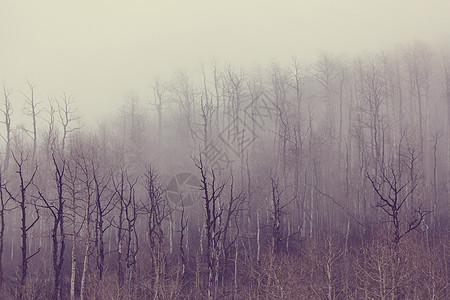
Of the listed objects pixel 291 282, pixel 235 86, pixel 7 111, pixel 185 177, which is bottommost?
pixel 291 282

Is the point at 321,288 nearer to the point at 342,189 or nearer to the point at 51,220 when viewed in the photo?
the point at 342,189

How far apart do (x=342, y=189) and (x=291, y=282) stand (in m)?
22.6

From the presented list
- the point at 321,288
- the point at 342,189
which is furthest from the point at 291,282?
the point at 342,189

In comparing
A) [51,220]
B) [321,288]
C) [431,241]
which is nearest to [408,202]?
[431,241]

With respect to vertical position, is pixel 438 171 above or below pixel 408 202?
above

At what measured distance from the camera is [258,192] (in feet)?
93.9

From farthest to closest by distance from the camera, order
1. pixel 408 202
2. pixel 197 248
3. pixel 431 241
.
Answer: pixel 408 202, pixel 197 248, pixel 431 241

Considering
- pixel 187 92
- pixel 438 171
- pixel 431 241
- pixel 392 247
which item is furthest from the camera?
pixel 187 92

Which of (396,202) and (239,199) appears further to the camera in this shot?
(239,199)

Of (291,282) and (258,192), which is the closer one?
(291,282)

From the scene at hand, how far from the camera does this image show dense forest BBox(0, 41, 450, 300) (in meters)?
16.5

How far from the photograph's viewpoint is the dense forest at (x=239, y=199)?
650 inches

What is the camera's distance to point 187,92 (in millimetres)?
43281

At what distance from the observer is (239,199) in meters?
26.3
